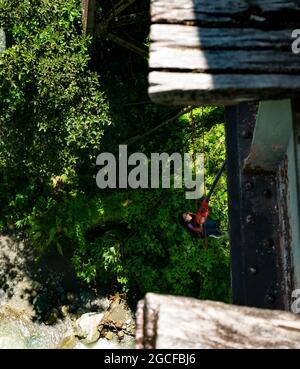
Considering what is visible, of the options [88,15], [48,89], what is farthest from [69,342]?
[88,15]

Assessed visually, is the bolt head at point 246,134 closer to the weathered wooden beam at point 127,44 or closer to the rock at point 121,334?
the weathered wooden beam at point 127,44

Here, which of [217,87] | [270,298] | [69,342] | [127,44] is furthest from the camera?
[69,342]

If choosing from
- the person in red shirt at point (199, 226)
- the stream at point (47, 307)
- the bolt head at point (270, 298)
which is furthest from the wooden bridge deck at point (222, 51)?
the stream at point (47, 307)

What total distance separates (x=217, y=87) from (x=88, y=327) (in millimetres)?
8684

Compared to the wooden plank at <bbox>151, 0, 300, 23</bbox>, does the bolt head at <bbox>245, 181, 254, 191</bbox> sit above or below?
below

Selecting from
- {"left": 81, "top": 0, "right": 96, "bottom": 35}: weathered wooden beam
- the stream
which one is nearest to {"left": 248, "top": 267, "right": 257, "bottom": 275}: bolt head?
{"left": 81, "top": 0, "right": 96, "bottom": 35}: weathered wooden beam

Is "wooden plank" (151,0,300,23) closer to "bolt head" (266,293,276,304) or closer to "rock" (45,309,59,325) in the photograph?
"bolt head" (266,293,276,304)

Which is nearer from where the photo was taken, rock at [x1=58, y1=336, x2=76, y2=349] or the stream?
rock at [x1=58, y1=336, x2=76, y2=349]

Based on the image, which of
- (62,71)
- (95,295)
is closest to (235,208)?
(62,71)

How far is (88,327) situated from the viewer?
10117 mm

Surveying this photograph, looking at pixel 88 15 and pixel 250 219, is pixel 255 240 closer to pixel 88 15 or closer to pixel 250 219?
pixel 250 219

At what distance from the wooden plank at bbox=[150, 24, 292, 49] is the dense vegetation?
17.4 ft

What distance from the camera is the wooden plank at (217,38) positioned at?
7.58 ft

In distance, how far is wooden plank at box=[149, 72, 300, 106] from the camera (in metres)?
2.20
